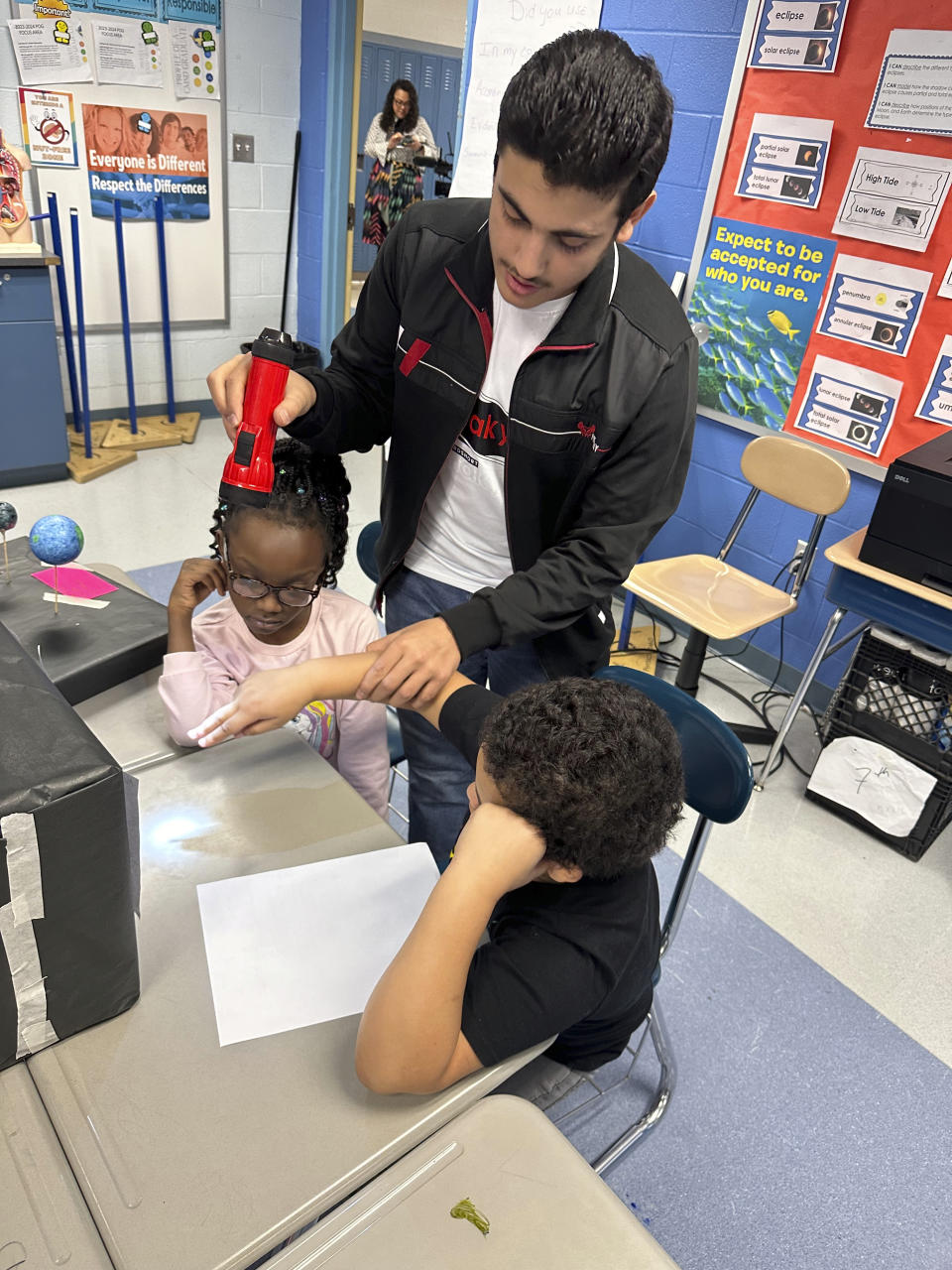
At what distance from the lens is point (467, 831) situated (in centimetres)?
81

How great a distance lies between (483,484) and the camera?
4.27 ft

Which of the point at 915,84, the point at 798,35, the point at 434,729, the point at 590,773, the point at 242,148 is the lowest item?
the point at 434,729

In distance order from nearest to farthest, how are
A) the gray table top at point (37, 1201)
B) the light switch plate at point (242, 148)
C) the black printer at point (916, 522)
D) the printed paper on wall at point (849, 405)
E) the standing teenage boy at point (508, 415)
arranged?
1. the gray table top at point (37, 1201)
2. the standing teenage boy at point (508, 415)
3. the black printer at point (916, 522)
4. the printed paper on wall at point (849, 405)
5. the light switch plate at point (242, 148)

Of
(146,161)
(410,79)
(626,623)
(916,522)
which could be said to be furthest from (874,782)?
(410,79)

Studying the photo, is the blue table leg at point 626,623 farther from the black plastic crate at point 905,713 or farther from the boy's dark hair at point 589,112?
the boy's dark hair at point 589,112

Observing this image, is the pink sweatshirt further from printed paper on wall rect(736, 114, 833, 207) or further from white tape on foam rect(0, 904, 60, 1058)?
printed paper on wall rect(736, 114, 833, 207)

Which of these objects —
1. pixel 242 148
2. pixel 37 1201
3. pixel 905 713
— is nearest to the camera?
pixel 37 1201

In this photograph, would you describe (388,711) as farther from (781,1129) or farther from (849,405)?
(849,405)

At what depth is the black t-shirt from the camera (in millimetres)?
806

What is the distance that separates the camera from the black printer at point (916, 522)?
2.04 m

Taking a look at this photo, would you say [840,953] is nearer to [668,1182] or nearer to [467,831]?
[668,1182]

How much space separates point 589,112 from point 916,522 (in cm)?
155

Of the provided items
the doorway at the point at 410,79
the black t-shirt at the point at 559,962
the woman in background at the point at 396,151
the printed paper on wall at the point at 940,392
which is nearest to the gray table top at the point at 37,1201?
the black t-shirt at the point at 559,962

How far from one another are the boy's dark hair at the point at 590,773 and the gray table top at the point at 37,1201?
18.3 inches
